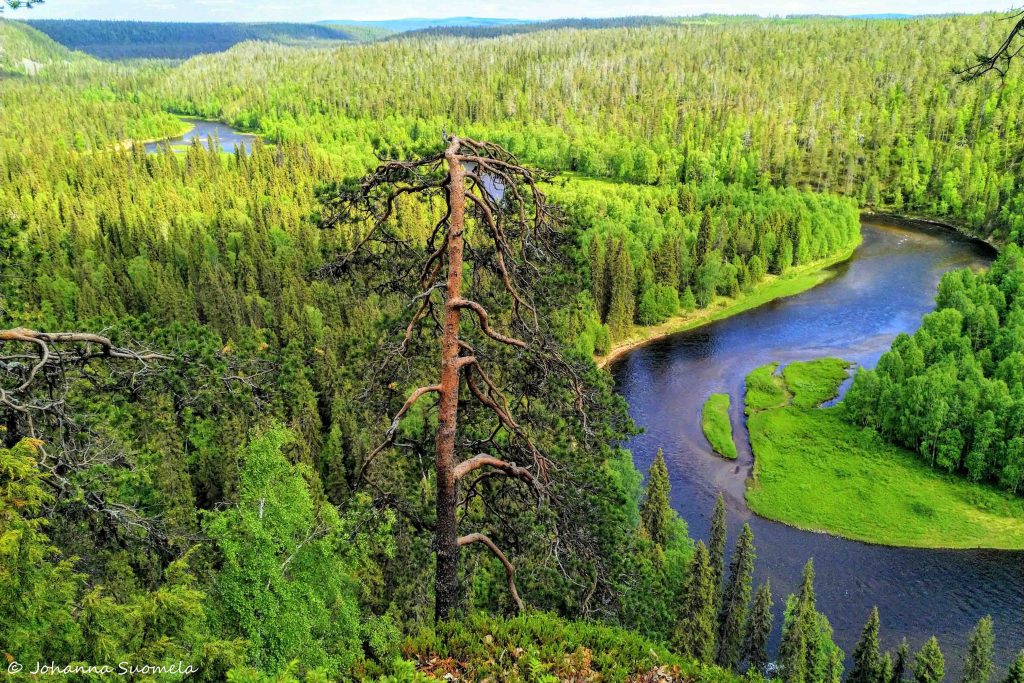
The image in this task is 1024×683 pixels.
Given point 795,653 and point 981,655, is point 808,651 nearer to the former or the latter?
point 795,653

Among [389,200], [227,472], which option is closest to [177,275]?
[227,472]

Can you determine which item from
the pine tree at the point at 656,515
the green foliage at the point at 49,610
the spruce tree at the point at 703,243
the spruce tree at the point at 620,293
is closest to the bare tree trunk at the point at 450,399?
the green foliage at the point at 49,610

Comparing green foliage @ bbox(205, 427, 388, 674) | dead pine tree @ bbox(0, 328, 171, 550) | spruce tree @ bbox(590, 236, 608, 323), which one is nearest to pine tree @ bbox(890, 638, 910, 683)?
green foliage @ bbox(205, 427, 388, 674)

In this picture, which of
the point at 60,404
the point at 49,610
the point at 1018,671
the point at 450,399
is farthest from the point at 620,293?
the point at 49,610

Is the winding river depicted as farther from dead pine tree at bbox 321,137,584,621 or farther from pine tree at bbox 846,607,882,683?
dead pine tree at bbox 321,137,584,621

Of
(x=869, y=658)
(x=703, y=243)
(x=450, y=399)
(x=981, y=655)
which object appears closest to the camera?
(x=450, y=399)

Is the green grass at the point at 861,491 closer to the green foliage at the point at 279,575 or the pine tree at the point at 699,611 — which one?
the pine tree at the point at 699,611
